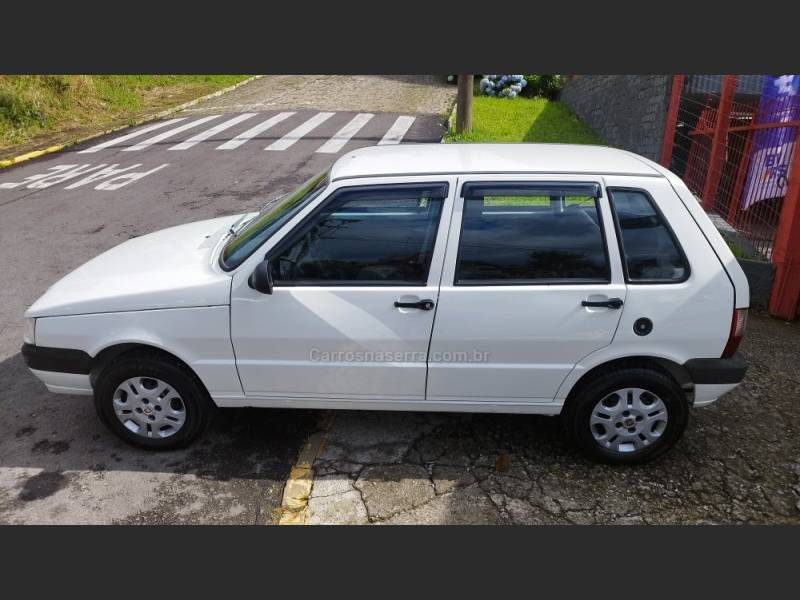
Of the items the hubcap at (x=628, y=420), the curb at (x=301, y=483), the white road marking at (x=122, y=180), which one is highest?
the hubcap at (x=628, y=420)

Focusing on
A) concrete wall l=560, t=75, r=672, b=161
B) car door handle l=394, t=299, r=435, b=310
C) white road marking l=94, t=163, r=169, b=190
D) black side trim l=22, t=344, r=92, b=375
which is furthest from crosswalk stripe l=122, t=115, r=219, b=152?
car door handle l=394, t=299, r=435, b=310

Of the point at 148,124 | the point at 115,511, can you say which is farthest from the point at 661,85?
the point at 148,124

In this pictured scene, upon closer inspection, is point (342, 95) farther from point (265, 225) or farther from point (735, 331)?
point (735, 331)

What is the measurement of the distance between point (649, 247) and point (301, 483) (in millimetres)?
2483

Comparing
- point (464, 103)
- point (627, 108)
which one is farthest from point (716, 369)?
point (464, 103)

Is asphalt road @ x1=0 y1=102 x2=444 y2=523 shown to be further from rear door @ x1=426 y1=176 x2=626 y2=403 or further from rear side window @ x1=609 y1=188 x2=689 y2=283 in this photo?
rear side window @ x1=609 y1=188 x2=689 y2=283

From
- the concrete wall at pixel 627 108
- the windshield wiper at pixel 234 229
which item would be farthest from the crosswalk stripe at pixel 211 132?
the windshield wiper at pixel 234 229

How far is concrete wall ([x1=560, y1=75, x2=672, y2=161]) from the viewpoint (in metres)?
9.35

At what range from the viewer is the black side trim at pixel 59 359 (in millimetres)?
3699

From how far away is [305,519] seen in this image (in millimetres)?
3383

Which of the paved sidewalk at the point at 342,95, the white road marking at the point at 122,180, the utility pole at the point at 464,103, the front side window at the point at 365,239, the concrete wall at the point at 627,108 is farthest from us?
the paved sidewalk at the point at 342,95

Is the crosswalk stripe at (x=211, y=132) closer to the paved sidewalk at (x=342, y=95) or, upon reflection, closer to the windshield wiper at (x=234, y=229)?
the paved sidewalk at (x=342, y=95)

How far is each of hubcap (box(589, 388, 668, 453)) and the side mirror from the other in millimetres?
2090

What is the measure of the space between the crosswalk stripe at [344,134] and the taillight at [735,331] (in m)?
10.5
